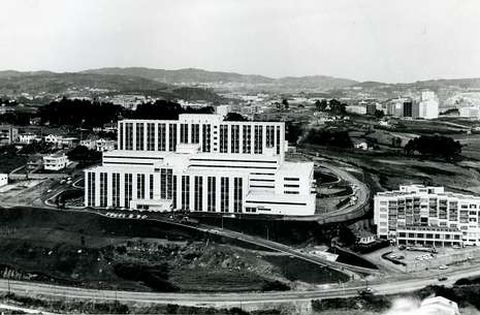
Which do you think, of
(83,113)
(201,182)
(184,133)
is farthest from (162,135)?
(83,113)

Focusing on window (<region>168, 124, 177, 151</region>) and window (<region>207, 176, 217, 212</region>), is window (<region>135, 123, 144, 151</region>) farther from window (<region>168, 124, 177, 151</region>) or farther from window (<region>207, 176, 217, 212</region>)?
window (<region>207, 176, 217, 212</region>)

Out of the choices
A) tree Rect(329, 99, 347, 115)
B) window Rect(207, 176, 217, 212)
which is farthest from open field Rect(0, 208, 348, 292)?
tree Rect(329, 99, 347, 115)

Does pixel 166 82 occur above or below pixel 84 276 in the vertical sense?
above

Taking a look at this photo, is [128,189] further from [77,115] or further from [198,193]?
[77,115]

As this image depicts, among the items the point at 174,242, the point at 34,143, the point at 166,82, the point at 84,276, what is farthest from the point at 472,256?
the point at 166,82

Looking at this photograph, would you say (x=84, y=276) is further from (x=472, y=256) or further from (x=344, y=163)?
(x=344, y=163)

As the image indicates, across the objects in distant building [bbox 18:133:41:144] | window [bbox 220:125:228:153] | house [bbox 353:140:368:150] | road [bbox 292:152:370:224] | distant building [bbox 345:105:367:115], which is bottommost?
road [bbox 292:152:370:224]

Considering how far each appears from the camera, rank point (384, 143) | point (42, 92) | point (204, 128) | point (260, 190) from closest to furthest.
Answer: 1. point (260, 190)
2. point (204, 128)
3. point (384, 143)
4. point (42, 92)

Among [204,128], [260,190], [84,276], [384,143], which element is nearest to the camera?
[84,276]
